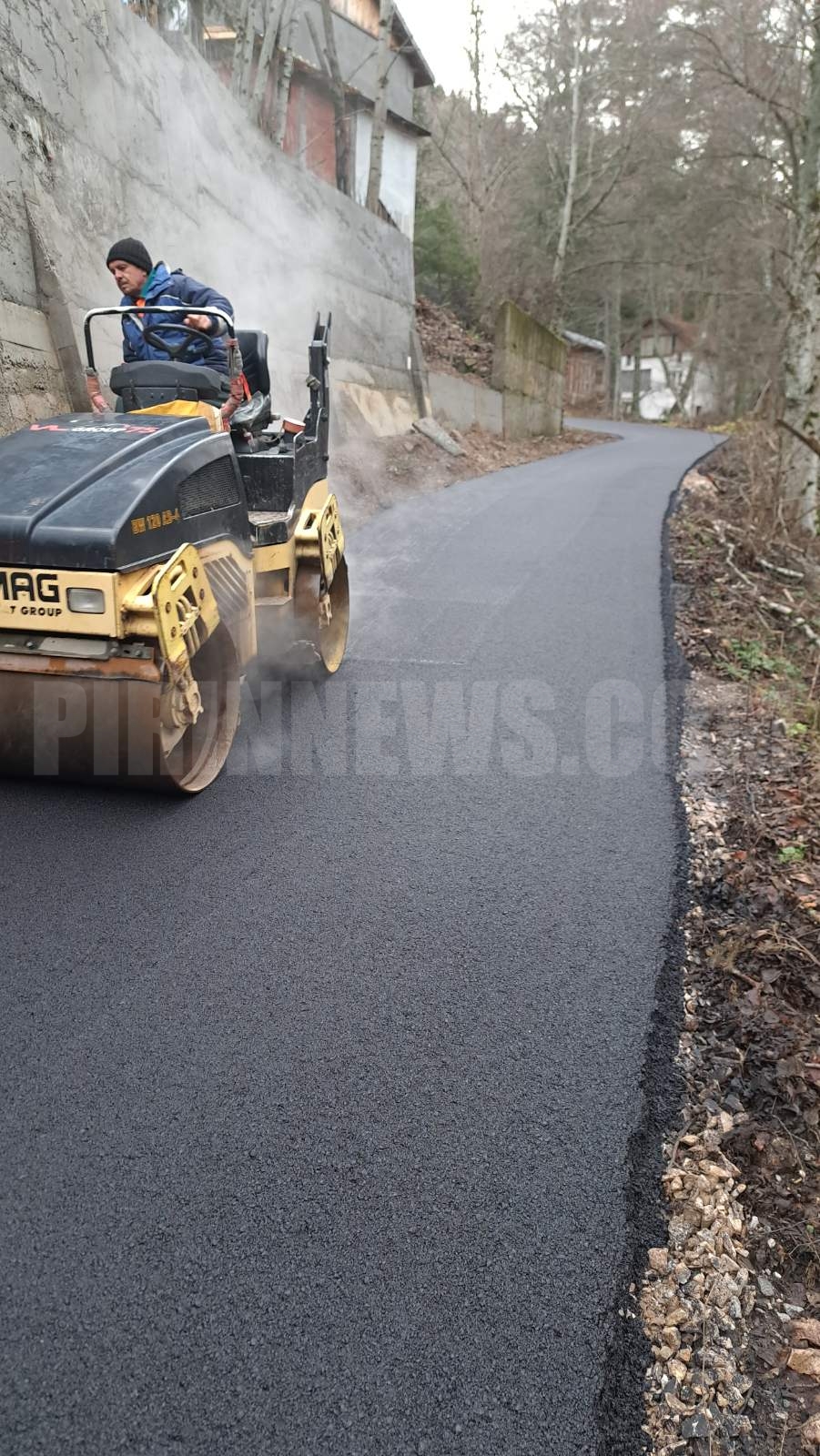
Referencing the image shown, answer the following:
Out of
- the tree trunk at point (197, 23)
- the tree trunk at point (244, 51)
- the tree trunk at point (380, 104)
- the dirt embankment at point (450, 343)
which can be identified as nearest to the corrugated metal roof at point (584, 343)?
the dirt embankment at point (450, 343)

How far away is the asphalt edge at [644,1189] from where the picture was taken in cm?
172

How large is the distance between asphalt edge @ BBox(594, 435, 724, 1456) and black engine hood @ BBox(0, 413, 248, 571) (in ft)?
7.15

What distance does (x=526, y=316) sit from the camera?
2009cm

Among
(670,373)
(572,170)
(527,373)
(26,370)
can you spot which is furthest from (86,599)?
(670,373)

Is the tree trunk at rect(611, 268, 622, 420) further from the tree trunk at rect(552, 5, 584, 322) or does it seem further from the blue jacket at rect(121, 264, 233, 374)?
the blue jacket at rect(121, 264, 233, 374)

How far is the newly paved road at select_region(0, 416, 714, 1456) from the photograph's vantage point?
1.70 metres

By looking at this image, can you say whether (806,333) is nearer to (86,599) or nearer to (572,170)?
(86,599)

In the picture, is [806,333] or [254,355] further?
[806,333]

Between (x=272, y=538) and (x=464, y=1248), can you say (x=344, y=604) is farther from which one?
(x=464, y=1248)

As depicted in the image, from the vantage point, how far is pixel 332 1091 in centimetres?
235

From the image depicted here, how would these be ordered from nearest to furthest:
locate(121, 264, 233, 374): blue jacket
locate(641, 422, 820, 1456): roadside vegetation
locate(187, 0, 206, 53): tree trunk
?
locate(641, 422, 820, 1456): roadside vegetation
locate(121, 264, 233, 374): blue jacket
locate(187, 0, 206, 53): tree trunk

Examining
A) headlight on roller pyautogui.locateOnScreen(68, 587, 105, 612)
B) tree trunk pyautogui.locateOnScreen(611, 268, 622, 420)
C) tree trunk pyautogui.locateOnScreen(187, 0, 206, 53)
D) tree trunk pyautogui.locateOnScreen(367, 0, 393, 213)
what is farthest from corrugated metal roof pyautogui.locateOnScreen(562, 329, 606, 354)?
headlight on roller pyautogui.locateOnScreen(68, 587, 105, 612)

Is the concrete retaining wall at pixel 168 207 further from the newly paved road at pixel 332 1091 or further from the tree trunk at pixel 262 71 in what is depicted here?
the newly paved road at pixel 332 1091

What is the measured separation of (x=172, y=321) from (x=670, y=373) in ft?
142
